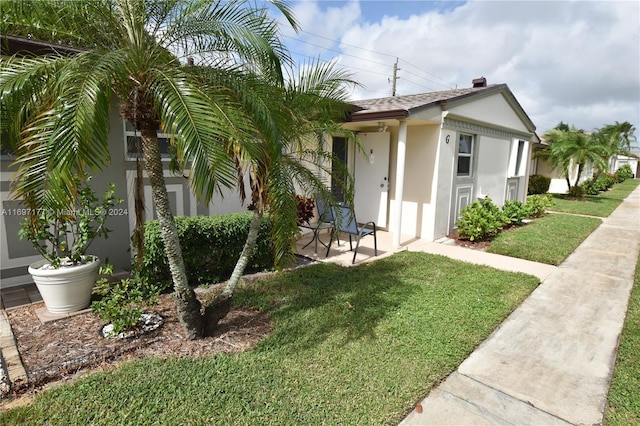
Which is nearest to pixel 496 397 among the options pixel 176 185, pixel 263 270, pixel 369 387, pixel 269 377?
pixel 369 387

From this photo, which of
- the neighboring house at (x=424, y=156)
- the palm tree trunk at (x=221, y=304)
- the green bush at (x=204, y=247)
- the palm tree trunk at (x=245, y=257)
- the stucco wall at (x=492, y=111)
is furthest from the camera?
the stucco wall at (x=492, y=111)

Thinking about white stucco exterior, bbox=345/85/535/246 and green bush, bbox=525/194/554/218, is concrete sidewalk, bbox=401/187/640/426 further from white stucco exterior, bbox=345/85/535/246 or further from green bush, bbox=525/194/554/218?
green bush, bbox=525/194/554/218

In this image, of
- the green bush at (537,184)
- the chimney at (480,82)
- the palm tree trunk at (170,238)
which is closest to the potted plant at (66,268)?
the palm tree trunk at (170,238)

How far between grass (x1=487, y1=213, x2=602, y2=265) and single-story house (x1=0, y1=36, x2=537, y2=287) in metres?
1.39

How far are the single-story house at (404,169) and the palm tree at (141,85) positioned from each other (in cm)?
262

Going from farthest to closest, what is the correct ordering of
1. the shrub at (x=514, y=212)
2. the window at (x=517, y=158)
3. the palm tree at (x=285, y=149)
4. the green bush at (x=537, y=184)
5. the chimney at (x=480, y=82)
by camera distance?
the green bush at (x=537, y=184) < the window at (x=517, y=158) < the chimney at (x=480, y=82) < the shrub at (x=514, y=212) < the palm tree at (x=285, y=149)

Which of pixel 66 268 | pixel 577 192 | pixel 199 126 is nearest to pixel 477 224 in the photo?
pixel 199 126

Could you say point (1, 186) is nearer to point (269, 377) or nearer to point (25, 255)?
point (25, 255)

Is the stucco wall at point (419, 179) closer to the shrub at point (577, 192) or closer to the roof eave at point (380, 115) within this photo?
the roof eave at point (380, 115)

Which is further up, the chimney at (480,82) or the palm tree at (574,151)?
the chimney at (480,82)

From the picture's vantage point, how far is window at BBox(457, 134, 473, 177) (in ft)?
29.4

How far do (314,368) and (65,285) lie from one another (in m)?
2.91

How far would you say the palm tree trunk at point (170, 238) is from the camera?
2.89m

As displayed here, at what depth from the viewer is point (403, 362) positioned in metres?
3.16
